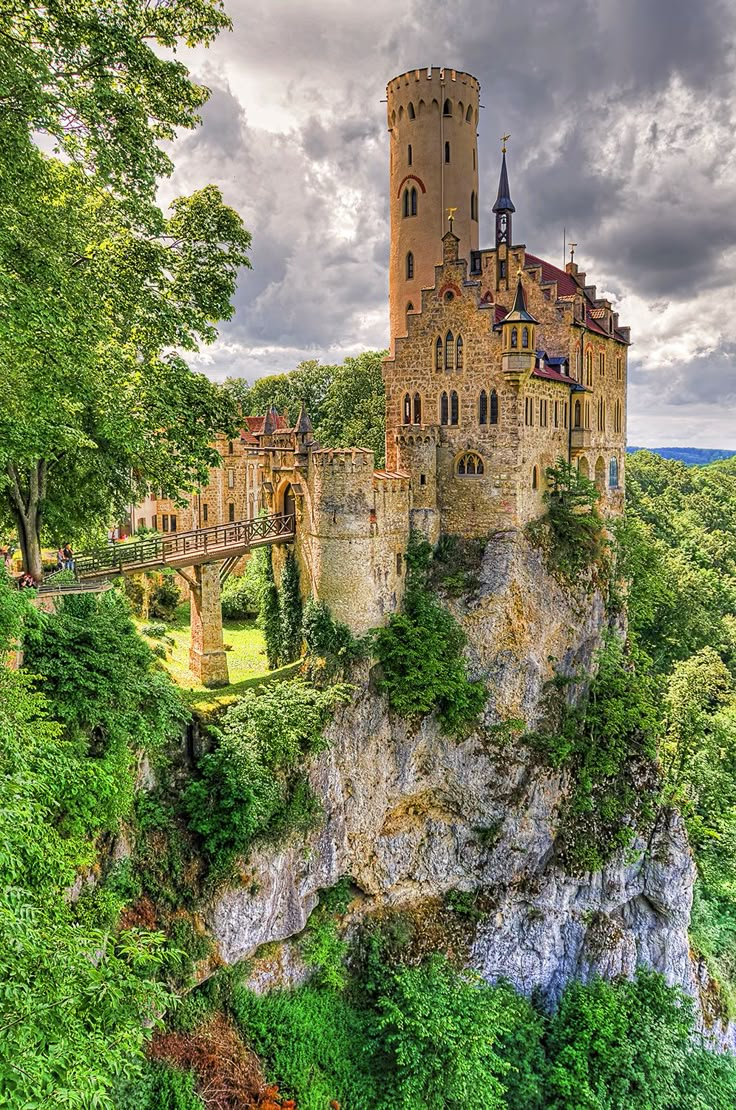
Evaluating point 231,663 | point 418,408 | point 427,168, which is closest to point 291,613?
point 231,663

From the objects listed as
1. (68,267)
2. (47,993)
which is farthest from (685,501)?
(47,993)

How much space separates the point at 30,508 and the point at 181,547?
8.48m

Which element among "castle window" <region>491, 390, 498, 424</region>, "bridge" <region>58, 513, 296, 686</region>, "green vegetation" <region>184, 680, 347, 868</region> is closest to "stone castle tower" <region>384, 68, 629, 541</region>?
"castle window" <region>491, 390, 498, 424</region>

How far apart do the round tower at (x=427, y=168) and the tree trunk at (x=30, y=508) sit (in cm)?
→ 2061

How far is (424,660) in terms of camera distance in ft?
85.9

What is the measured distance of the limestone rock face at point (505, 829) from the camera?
25797 mm

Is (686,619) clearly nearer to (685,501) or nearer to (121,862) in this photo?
(685,501)

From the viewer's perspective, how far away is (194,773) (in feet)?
69.3

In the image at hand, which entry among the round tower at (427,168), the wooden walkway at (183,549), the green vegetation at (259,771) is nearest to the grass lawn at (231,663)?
the green vegetation at (259,771)

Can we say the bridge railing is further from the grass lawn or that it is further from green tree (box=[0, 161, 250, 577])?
the grass lawn

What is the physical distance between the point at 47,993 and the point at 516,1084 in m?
24.0

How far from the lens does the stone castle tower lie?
2825cm

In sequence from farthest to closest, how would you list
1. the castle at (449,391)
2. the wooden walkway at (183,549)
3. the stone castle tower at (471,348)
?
the stone castle tower at (471,348) < the castle at (449,391) < the wooden walkway at (183,549)

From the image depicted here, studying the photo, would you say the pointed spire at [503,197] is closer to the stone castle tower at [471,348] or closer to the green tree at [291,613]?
the stone castle tower at [471,348]
